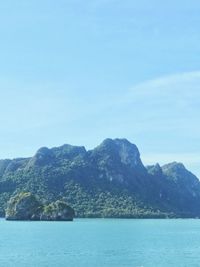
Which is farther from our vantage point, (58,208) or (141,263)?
(58,208)

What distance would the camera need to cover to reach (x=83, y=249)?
84.9m

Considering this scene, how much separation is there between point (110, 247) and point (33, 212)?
10922 centimetres

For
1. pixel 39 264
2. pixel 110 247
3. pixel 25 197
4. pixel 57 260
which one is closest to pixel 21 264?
pixel 39 264

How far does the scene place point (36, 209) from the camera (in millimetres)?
194375

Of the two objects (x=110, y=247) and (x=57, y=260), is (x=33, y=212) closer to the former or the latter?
(x=110, y=247)

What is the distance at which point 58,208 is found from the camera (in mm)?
192875

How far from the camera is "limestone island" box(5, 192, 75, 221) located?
191625 millimetres

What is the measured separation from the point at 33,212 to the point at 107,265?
Answer: 13491cm

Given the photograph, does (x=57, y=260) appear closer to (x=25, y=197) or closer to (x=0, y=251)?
(x=0, y=251)

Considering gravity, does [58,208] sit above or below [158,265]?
above

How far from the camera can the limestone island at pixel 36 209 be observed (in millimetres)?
191625

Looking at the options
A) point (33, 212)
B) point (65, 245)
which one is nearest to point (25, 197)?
point (33, 212)

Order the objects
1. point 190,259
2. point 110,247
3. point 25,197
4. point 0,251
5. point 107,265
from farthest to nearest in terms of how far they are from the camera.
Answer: point 25,197, point 110,247, point 0,251, point 190,259, point 107,265

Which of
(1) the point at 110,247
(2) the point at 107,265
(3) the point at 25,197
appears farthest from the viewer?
(3) the point at 25,197
